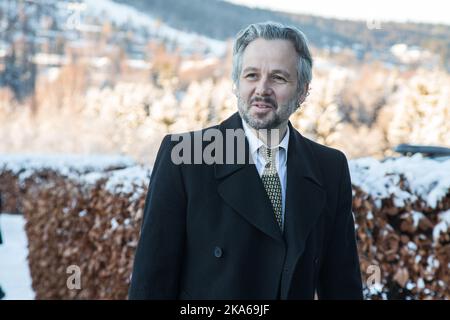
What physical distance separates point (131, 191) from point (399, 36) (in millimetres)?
75975

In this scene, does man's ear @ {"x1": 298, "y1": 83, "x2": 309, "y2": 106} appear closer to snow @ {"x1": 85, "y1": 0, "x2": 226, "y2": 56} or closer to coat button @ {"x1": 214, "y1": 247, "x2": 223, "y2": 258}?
coat button @ {"x1": 214, "y1": 247, "x2": 223, "y2": 258}

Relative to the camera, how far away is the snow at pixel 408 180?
4391mm

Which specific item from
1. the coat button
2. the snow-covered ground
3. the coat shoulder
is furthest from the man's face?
the snow-covered ground

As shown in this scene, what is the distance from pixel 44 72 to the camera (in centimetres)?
11106

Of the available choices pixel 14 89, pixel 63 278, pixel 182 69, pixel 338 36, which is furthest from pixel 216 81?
pixel 63 278

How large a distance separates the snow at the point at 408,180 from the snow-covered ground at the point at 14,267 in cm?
493

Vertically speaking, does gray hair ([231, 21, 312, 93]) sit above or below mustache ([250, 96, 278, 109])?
above

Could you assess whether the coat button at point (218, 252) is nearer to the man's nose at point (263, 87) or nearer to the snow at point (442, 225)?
the man's nose at point (263, 87)

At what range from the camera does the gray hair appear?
7.12ft

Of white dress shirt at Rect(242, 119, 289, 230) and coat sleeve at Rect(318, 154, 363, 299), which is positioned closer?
white dress shirt at Rect(242, 119, 289, 230)

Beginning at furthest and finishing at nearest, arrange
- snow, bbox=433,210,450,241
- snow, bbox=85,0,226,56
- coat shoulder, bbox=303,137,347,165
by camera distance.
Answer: snow, bbox=85,0,226,56 < snow, bbox=433,210,450,241 < coat shoulder, bbox=303,137,347,165


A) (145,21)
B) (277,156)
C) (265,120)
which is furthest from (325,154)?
(145,21)

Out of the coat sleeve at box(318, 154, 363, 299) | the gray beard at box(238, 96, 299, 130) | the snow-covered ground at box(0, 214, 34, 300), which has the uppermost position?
the gray beard at box(238, 96, 299, 130)

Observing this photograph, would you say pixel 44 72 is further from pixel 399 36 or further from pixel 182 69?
pixel 399 36
